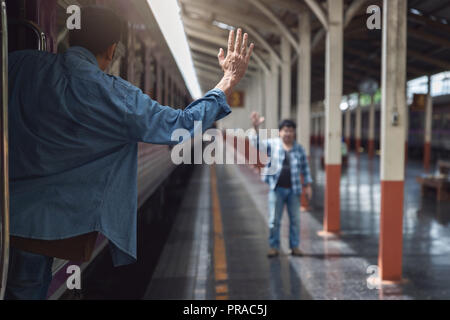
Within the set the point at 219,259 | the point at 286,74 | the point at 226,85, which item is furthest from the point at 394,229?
the point at 286,74

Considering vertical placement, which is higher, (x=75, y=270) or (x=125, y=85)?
(x=125, y=85)

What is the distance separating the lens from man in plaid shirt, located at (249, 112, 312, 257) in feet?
19.4

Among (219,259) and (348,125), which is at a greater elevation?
(348,125)

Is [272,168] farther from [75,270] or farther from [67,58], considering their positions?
[67,58]

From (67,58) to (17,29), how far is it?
0.42m

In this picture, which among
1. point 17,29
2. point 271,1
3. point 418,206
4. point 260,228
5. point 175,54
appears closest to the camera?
point 17,29

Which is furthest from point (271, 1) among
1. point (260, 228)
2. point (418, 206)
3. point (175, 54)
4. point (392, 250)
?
point (392, 250)

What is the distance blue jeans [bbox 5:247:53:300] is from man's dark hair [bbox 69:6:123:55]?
643 mm

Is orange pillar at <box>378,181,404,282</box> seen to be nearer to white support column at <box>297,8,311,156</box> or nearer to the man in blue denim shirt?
the man in blue denim shirt

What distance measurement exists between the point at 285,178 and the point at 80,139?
4.73 meters

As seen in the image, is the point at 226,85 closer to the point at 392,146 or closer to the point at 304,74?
the point at 392,146

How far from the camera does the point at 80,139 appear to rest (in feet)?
4.37

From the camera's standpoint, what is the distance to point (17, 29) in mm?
1635

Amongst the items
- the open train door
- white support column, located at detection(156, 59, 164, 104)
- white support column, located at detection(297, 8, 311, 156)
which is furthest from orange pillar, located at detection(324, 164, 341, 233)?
the open train door
